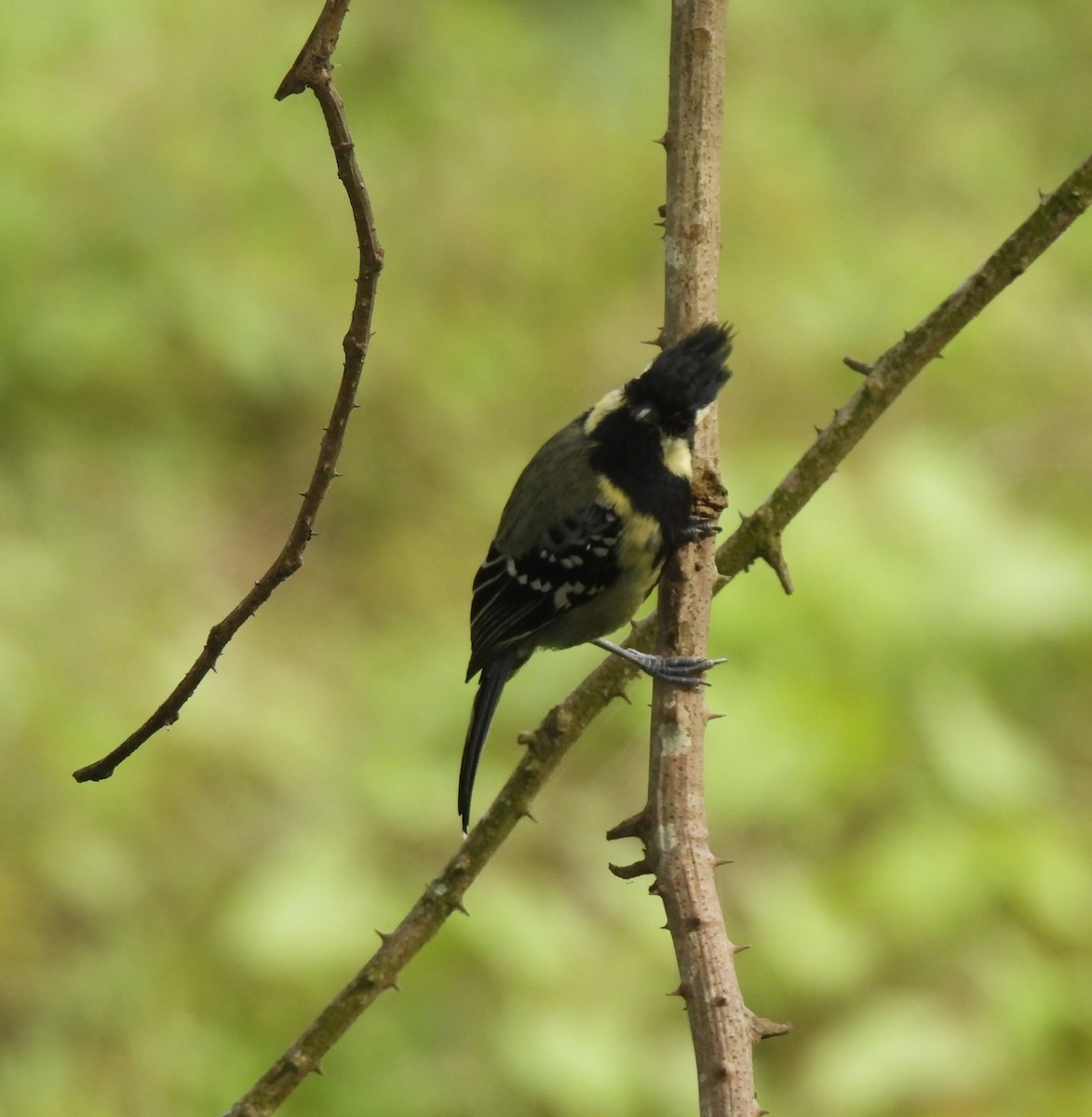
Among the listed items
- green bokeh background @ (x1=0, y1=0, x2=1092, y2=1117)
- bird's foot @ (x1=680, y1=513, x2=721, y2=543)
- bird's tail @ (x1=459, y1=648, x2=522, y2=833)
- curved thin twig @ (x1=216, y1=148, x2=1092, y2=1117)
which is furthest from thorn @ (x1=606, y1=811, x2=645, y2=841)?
green bokeh background @ (x1=0, y1=0, x2=1092, y2=1117)

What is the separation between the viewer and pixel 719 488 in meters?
2.67

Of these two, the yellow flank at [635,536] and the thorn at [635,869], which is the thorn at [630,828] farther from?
the yellow flank at [635,536]

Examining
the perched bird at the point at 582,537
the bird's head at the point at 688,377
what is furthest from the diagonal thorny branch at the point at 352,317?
the perched bird at the point at 582,537

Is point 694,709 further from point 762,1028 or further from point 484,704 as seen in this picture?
point 484,704

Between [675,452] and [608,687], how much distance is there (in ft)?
2.39

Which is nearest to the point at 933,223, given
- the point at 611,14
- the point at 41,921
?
the point at 611,14

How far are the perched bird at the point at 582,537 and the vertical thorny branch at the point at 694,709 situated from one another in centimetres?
42

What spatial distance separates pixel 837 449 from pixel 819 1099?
2679mm

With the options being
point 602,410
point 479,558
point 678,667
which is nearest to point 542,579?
point 602,410

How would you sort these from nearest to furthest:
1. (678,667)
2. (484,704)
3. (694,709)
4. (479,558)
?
(694,709)
(678,667)
(484,704)
(479,558)

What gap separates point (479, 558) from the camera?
6.77 metres

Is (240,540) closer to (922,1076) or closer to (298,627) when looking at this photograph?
(298,627)

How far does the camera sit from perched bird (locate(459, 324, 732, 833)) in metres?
3.05

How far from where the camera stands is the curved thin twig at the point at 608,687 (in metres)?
2.23
